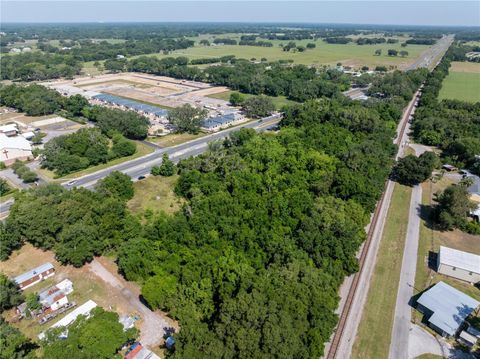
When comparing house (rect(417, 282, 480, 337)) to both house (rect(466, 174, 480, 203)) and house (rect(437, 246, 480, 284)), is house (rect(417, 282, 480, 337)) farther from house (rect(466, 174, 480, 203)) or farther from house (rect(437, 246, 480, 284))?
house (rect(466, 174, 480, 203))

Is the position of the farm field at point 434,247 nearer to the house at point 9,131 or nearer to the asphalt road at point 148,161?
the asphalt road at point 148,161

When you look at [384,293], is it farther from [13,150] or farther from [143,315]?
[13,150]

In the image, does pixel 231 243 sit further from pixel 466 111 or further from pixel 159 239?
pixel 466 111

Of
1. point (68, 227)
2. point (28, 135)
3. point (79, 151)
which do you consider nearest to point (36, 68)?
point (28, 135)

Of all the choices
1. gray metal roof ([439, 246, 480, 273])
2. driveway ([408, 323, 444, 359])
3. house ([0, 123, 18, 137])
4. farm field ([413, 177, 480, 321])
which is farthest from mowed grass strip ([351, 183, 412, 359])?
house ([0, 123, 18, 137])

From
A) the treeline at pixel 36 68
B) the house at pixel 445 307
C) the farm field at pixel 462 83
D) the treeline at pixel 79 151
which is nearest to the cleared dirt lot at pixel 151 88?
the treeline at pixel 36 68
